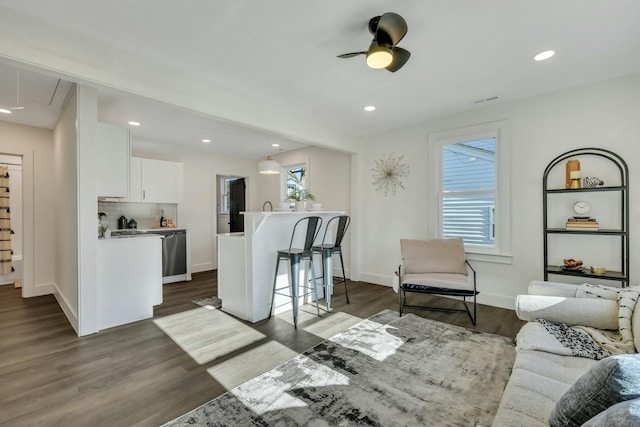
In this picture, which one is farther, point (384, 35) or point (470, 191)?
point (470, 191)

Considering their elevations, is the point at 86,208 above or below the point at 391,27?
below

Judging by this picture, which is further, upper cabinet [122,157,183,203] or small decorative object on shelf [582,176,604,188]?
upper cabinet [122,157,183,203]

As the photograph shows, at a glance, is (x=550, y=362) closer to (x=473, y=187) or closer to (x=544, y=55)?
(x=544, y=55)

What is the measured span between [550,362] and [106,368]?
9.94 feet

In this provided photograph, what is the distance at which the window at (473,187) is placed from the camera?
3.66 metres

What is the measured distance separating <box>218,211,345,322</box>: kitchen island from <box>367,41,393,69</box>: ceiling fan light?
5.96ft

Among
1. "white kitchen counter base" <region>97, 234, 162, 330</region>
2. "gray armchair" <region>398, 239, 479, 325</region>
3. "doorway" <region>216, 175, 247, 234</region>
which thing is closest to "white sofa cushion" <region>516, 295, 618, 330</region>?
"gray armchair" <region>398, 239, 479, 325</region>

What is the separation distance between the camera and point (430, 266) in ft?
12.2

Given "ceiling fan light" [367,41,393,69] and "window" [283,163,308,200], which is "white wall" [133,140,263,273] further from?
"ceiling fan light" [367,41,393,69]

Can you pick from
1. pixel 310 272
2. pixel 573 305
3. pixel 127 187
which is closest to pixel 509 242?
Result: pixel 573 305

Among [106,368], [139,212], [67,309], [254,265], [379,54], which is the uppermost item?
[379,54]

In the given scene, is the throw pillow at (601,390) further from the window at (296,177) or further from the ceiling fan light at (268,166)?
the window at (296,177)

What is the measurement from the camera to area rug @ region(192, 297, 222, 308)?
12.3 ft

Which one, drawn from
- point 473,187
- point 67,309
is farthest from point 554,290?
point 67,309
